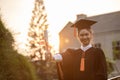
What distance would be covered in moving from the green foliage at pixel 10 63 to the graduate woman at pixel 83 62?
1.69 meters

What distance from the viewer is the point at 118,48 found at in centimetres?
3781

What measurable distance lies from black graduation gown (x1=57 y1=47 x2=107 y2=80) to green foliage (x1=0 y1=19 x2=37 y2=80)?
1700 millimetres

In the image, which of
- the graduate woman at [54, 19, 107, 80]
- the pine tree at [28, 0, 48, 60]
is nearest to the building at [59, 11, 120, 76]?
the pine tree at [28, 0, 48, 60]

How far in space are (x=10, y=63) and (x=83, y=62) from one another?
2.04 meters

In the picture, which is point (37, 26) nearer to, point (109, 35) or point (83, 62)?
point (109, 35)

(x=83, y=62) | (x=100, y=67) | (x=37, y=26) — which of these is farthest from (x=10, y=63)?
(x=37, y=26)

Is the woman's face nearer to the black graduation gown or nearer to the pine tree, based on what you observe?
the black graduation gown

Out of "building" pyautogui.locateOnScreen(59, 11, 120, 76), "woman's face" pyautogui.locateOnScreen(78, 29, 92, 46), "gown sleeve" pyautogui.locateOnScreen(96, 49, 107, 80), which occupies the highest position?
"building" pyautogui.locateOnScreen(59, 11, 120, 76)

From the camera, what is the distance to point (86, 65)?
19.7 ft

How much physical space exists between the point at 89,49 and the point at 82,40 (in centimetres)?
20

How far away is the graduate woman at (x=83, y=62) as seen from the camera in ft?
19.5

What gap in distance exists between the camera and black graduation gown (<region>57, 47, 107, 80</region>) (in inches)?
234

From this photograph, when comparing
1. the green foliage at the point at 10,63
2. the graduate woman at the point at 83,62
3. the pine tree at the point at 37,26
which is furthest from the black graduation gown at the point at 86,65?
the pine tree at the point at 37,26

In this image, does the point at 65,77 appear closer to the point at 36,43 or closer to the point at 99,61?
the point at 99,61
